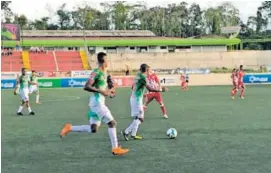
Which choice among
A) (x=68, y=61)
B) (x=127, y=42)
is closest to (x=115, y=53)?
(x=127, y=42)

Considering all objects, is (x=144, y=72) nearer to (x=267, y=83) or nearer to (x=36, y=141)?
(x=36, y=141)

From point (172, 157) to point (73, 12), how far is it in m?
99.8

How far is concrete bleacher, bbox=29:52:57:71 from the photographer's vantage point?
6419 cm

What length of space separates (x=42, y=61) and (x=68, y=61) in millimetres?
3461

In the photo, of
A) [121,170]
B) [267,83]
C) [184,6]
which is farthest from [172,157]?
[184,6]

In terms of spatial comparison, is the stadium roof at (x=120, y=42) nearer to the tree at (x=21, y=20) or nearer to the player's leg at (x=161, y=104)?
the tree at (x=21, y=20)

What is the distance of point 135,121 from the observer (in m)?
12.2

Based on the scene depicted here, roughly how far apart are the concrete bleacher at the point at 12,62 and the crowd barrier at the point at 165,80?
1671 cm

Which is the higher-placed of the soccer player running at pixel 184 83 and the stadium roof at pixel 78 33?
the stadium roof at pixel 78 33

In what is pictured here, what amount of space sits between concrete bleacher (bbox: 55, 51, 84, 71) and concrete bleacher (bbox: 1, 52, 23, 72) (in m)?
5.13

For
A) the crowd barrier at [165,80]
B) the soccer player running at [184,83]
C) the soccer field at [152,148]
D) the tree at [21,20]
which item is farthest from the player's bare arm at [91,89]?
the tree at [21,20]

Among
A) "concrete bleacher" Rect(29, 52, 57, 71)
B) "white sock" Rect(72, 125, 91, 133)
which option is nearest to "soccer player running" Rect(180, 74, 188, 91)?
"concrete bleacher" Rect(29, 52, 57, 71)

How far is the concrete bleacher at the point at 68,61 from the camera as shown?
213ft

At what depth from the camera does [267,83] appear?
48781 mm
